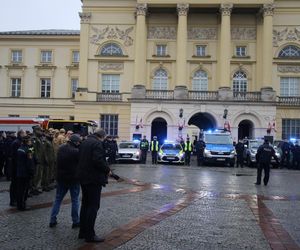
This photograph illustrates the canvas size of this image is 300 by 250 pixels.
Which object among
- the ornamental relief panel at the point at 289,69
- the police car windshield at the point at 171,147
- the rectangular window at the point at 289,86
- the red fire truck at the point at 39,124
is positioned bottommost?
the police car windshield at the point at 171,147

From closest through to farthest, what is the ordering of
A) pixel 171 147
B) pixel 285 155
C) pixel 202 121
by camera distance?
pixel 285 155
pixel 171 147
pixel 202 121

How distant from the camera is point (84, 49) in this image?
48.7 metres

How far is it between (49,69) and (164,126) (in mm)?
16798

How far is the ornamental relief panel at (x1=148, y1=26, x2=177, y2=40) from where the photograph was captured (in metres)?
48.8

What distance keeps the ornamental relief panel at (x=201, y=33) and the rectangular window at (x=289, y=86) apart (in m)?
8.28

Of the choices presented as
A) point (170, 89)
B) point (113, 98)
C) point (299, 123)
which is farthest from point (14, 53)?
point (299, 123)

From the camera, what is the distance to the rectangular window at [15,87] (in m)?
56.9

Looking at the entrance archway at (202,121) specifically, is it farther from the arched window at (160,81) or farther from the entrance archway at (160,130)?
the arched window at (160,81)

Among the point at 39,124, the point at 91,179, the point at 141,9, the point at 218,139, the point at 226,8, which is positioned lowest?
the point at 91,179

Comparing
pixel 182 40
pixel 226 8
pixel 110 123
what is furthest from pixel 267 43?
pixel 110 123

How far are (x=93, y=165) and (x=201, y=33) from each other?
41.8 meters

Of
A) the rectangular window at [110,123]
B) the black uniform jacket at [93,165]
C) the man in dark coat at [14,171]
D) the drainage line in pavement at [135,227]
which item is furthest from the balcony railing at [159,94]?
the black uniform jacket at [93,165]

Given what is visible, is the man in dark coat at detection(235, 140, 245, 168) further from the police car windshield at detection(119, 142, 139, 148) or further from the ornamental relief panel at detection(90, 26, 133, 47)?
the ornamental relief panel at detection(90, 26, 133, 47)

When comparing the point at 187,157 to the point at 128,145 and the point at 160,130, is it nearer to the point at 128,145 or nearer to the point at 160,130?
the point at 128,145
